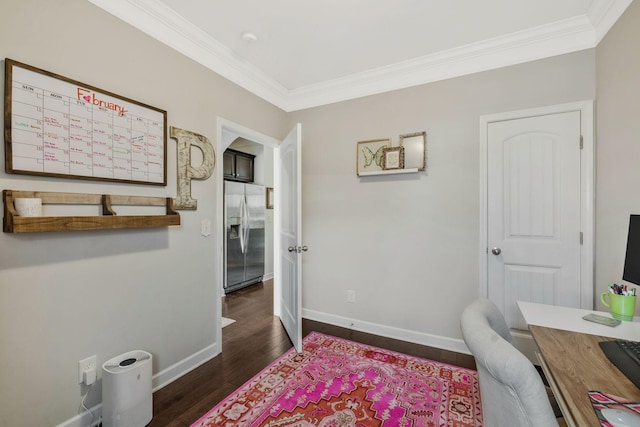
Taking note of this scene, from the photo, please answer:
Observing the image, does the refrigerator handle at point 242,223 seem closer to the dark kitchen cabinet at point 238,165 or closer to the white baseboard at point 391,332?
the dark kitchen cabinet at point 238,165

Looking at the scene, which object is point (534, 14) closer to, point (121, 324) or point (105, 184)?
point (105, 184)

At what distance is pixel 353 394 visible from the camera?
1.90m

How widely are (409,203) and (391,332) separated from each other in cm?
129

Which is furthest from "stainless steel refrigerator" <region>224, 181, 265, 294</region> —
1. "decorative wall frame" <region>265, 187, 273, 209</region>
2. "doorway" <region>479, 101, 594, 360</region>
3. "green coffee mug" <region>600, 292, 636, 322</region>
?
"green coffee mug" <region>600, 292, 636, 322</region>

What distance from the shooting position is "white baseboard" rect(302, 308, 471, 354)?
248 cm

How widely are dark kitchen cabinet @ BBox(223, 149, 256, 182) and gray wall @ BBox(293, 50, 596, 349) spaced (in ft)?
5.99

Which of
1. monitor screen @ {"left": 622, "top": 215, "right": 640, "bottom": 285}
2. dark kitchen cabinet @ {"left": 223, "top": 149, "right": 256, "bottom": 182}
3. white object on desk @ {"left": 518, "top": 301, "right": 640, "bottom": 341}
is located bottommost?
white object on desk @ {"left": 518, "top": 301, "right": 640, "bottom": 341}

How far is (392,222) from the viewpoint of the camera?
273 cm

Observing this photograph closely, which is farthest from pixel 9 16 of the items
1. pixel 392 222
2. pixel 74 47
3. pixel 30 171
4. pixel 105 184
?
pixel 392 222

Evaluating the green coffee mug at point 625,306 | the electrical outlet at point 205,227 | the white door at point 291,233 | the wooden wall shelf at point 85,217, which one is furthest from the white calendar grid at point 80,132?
the green coffee mug at point 625,306

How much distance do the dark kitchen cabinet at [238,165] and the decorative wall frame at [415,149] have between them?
9.77 ft

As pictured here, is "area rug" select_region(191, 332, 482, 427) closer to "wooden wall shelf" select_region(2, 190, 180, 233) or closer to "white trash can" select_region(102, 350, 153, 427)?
"white trash can" select_region(102, 350, 153, 427)

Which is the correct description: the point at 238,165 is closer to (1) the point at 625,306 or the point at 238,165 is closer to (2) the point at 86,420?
(2) the point at 86,420

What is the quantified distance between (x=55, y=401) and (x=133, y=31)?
87.2 inches
